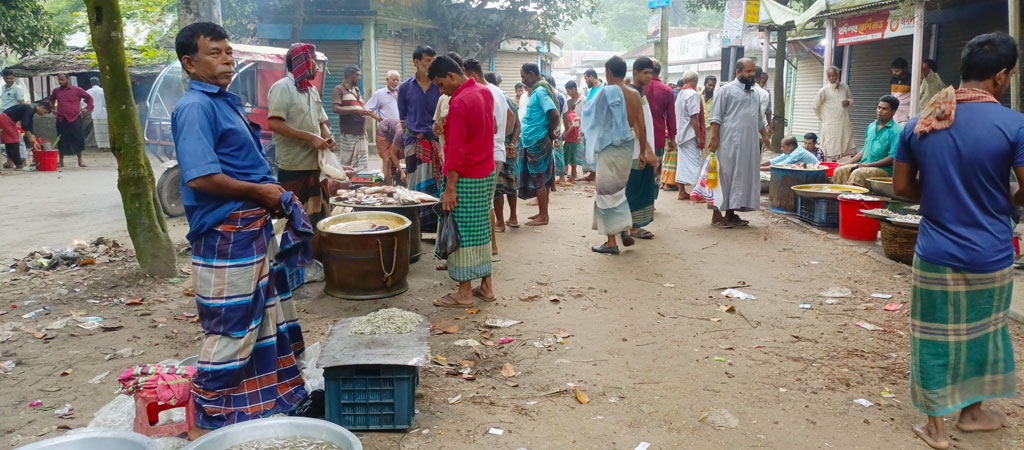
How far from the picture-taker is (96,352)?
4.70m

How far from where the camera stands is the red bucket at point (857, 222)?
305 inches

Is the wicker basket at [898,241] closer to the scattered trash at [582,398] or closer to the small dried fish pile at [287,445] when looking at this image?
the scattered trash at [582,398]

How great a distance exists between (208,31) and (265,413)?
1767 millimetres

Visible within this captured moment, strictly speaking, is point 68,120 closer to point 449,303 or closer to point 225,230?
point 449,303

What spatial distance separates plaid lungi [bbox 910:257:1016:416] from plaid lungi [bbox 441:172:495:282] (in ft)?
9.67

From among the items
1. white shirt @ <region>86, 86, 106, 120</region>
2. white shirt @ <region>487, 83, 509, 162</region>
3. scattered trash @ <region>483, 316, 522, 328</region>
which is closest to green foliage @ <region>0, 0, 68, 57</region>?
white shirt @ <region>86, 86, 106, 120</region>

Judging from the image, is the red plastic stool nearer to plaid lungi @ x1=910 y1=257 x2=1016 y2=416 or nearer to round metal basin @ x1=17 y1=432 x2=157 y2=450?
round metal basin @ x1=17 y1=432 x2=157 y2=450

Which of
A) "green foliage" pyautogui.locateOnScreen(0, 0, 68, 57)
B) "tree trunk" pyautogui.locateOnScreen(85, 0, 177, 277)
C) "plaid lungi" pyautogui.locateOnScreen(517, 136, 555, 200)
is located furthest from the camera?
"green foliage" pyautogui.locateOnScreen(0, 0, 68, 57)

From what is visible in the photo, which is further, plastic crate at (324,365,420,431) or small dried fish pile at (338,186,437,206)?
small dried fish pile at (338,186,437,206)

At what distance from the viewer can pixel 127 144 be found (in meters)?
5.78

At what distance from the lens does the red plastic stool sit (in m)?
3.36

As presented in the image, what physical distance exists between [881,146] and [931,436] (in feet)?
19.7

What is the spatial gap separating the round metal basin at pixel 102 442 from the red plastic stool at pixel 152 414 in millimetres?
593

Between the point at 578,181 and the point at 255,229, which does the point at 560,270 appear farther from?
the point at 578,181
